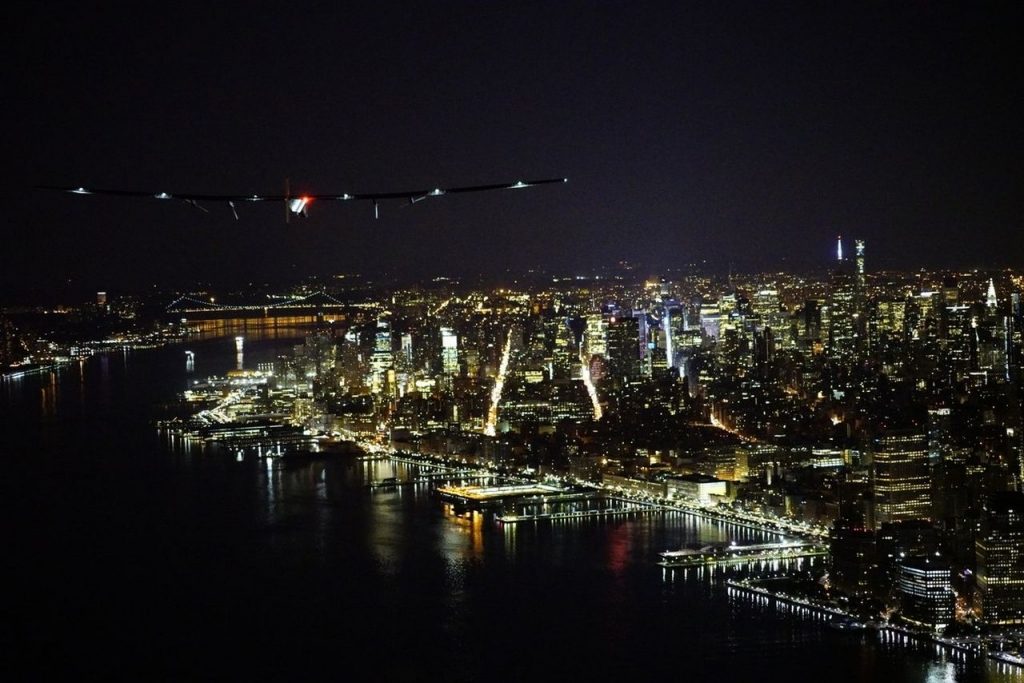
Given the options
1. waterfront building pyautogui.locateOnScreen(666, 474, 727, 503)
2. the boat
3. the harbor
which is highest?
waterfront building pyautogui.locateOnScreen(666, 474, 727, 503)

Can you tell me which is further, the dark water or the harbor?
the harbor

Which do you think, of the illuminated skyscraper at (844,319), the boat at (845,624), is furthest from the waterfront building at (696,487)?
the boat at (845,624)

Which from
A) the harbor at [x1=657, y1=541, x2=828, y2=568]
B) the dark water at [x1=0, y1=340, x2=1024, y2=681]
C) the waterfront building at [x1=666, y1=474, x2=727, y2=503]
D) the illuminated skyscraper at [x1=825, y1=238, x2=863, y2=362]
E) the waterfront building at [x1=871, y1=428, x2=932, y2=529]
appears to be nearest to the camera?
the dark water at [x1=0, y1=340, x2=1024, y2=681]

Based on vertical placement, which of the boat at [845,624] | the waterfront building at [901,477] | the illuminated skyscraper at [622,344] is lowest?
the boat at [845,624]

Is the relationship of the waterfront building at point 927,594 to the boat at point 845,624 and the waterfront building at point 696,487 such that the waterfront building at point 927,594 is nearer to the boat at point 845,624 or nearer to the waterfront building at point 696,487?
the boat at point 845,624

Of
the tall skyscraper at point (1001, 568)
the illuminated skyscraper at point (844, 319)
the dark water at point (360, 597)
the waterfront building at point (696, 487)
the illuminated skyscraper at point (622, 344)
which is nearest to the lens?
the dark water at point (360, 597)

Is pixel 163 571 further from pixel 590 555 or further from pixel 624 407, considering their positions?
pixel 624 407

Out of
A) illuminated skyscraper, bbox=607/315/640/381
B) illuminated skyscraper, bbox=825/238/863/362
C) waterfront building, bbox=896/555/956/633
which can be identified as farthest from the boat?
illuminated skyscraper, bbox=607/315/640/381

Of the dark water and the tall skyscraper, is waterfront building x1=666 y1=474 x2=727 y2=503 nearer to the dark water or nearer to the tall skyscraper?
the dark water

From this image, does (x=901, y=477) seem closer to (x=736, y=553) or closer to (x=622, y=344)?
(x=736, y=553)
